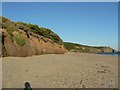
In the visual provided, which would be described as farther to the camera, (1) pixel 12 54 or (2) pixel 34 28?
(2) pixel 34 28

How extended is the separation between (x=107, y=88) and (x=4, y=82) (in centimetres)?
361

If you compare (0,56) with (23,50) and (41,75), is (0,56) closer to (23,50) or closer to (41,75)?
(23,50)

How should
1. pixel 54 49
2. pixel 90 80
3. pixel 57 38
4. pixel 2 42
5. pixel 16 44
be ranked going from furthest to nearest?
pixel 57 38
pixel 54 49
pixel 16 44
pixel 2 42
pixel 90 80

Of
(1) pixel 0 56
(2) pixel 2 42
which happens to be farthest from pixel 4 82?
(2) pixel 2 42

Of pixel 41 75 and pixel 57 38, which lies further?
pixel 57 38

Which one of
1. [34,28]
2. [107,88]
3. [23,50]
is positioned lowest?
[107,88]

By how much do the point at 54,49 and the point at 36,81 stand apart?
23.9m

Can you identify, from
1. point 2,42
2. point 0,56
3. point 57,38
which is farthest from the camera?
point 57,38

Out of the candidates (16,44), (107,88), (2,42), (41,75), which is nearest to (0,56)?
(2,42)

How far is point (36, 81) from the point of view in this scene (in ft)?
30.0

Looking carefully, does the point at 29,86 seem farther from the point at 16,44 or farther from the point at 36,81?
the point at 16,44

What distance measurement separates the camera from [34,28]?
3425 cm

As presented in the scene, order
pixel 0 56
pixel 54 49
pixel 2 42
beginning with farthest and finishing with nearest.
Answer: pixel 54 49
pixel 2 42
pixel 0 56

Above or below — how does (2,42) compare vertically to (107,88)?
above
